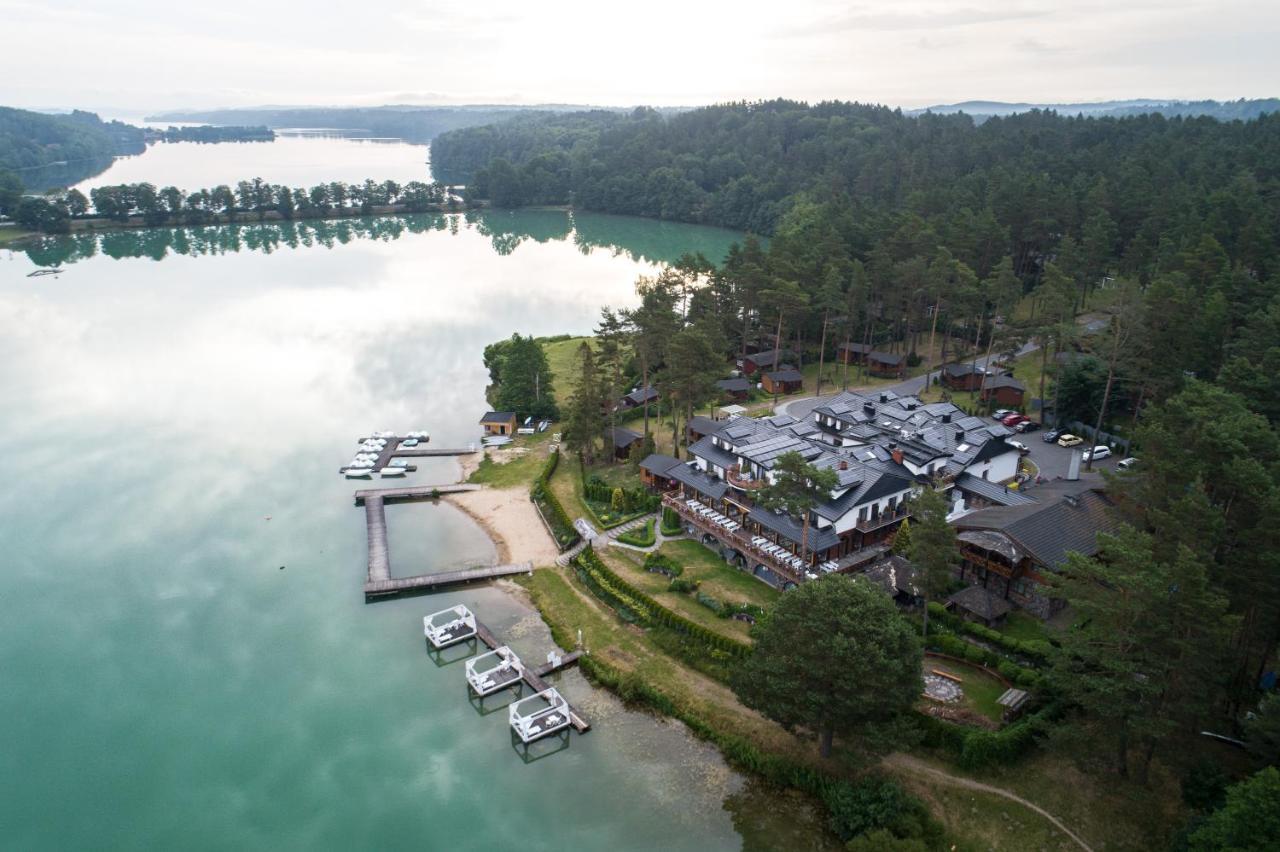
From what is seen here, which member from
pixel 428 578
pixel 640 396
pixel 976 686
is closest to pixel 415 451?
pixel 428 578

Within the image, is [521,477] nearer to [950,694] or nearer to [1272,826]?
[950,694]

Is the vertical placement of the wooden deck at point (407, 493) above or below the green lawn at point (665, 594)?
below

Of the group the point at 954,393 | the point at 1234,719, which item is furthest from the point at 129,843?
the point at 954,393

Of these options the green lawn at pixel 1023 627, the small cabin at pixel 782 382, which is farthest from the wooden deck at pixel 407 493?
the green lawn at pixel 1023 627

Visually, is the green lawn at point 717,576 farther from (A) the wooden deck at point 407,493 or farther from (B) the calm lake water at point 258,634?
(A) the wooden deck at point 407,493

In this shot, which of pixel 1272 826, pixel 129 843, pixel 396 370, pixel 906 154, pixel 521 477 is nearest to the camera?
pixel 1272 826

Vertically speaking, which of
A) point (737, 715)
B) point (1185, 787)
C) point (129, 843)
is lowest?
point (129, 843)
